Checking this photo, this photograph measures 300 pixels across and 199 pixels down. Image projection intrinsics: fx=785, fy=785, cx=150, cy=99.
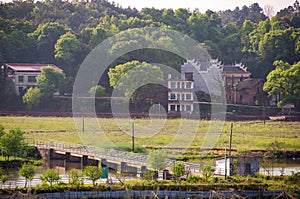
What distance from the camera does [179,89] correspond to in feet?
149

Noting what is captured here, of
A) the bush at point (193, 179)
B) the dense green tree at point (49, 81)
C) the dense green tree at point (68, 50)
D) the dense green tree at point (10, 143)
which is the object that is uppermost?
the dense green tree at point (68, 50)

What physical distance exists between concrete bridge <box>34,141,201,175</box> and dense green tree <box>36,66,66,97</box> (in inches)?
516

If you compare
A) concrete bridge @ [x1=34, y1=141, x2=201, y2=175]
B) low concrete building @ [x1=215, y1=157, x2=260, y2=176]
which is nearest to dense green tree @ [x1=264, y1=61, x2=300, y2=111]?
concrete bridge @ [x1=34, y1=141, x2=201, y2=175]

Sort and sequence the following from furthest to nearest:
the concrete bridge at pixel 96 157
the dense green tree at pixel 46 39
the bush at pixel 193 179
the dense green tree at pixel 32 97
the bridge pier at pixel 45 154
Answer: the dense green tree at pixel 46 39 → the dense green tree at pixel 32 97 → the bridge pier at pixel 45 154 → the concrete bridge at pixel 96 157 → the bush at pixel 193 179

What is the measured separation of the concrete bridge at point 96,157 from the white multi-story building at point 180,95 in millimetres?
13426

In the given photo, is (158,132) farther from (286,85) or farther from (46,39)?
(46,39)

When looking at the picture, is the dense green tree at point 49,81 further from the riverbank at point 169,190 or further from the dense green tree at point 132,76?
the riverbank at point 169,190

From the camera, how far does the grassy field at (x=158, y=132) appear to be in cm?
3450

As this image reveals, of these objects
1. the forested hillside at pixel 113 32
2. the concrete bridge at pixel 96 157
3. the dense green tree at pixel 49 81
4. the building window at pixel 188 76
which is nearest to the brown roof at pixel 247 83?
the building window at pixel 188 76

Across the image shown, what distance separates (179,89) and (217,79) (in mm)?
4303

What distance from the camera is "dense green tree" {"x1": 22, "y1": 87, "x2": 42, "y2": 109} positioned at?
44969 millimetres

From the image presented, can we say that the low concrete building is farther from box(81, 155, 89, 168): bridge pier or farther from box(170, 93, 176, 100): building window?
box(170, 93, 176, 100): building window

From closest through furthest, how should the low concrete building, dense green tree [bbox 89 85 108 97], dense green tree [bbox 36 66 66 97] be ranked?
1. the low concrete building
2. dense green tree [bbox 36 66 66 97]
3. dense green tree [bbox 89 85 108 97]

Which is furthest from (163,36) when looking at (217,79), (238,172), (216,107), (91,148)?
(238,172)
